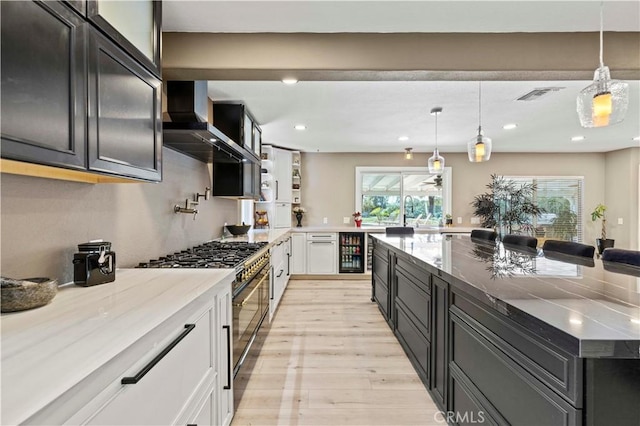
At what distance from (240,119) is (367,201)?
3.69 m

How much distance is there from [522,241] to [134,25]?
3.66 meters

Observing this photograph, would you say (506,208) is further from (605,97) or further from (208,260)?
(208,260)

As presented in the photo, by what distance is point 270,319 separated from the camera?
3389mm

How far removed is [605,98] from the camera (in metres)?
1.78

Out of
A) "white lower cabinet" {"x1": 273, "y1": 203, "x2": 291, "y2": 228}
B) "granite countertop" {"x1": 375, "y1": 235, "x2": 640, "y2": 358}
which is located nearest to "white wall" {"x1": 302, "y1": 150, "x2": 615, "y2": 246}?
"white lower cabinet" {"x1": 273, "y1": 203, "x2": 291, "y2": 228}

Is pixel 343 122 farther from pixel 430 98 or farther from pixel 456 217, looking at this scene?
pixel 456 217

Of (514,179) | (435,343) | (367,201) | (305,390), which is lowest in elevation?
(305,390)

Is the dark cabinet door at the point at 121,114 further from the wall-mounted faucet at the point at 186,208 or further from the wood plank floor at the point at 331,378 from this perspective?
the wood plank floor at the point at 331,378

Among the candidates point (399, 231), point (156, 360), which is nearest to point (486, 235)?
point (399, 231)

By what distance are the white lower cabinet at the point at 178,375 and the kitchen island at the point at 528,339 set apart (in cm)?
117

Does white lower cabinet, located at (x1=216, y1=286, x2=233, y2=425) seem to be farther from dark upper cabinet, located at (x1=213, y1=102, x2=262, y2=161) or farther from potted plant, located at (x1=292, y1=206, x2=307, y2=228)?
potted plant, located at (x1=292, y1=206, x2=307, y2=228)

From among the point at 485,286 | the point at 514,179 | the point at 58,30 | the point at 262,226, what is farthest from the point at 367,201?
the point at 58,30

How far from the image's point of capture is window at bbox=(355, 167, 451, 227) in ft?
21.1

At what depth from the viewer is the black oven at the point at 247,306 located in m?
1.94
